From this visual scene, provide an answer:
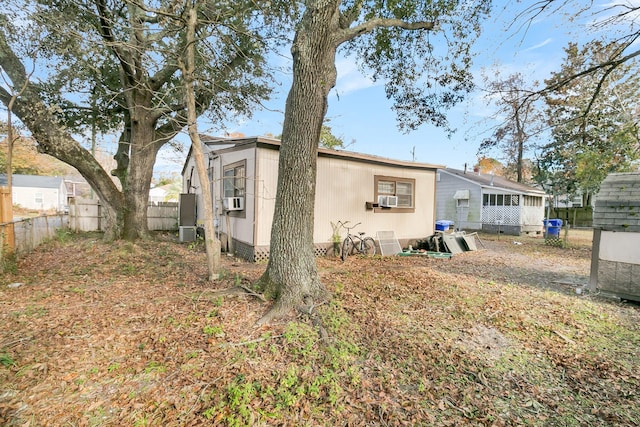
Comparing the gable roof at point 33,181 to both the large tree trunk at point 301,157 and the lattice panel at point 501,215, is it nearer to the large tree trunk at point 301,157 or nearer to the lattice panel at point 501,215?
the large tree trunk at point 301,157

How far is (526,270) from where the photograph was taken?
24.5 feet

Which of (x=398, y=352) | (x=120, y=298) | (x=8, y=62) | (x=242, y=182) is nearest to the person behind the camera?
(x=398, y=352)

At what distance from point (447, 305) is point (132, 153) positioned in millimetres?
9175

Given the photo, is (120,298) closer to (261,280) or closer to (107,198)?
Answer: (261,280)

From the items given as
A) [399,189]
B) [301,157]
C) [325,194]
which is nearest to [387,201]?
[399,189]

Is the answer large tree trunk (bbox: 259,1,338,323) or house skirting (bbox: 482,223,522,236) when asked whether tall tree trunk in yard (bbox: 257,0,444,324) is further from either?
house skirting (bbox: 482,223,522,236)

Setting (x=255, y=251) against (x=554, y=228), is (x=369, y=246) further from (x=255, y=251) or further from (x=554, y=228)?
(x=554, y=228)

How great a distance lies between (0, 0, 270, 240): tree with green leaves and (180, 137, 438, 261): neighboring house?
52.3 inches

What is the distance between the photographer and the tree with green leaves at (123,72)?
549cm

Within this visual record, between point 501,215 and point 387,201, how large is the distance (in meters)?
11.9

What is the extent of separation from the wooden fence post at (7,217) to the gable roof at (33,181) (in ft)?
109

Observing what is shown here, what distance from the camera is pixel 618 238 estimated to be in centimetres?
518

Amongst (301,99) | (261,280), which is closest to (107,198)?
(261,280)

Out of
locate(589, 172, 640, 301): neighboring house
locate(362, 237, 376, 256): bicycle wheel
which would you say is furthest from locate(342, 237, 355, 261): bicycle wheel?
locate(589, 172, 640, 301): neighboring house
